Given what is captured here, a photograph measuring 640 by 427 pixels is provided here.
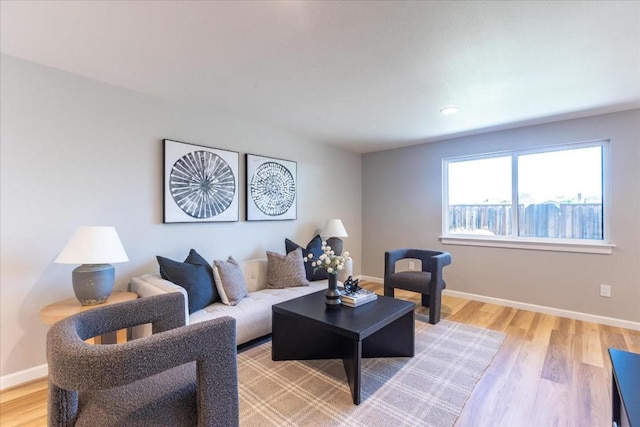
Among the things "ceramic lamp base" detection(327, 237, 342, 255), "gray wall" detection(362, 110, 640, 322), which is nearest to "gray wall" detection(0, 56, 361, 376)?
"ceramic lamp base" detection(327, 237, 342, 255)

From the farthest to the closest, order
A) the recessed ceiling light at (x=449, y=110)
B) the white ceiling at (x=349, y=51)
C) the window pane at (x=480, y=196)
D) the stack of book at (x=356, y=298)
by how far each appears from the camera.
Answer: the window pane at (x=480, y=196) < the recessed ceiling light at (x=449, y=110) < the stack of book at (x=356, y=298) < the white ceiling at (x=349, y=51)

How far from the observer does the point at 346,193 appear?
4.93 metres

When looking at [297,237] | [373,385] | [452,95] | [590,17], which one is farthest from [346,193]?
[590,17]

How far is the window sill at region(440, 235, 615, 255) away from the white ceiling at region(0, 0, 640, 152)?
1.42 meters

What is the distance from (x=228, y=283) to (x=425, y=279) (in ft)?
6.80

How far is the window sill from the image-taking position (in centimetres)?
323

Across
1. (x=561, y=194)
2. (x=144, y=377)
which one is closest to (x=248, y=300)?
(x=144, y=377)

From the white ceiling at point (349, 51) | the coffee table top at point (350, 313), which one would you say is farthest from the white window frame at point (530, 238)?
the coffee table top at point (350, 313)

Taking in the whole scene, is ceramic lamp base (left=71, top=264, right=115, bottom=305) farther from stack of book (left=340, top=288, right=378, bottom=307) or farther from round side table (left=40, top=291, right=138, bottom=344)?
stack of book (left=340, top=288, right=378, bottom=307)

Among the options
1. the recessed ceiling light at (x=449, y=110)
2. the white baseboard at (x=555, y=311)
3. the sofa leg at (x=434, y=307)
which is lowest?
the white baseboard at (x=555, y=311)

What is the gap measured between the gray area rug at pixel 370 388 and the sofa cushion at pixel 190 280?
22.1 inches

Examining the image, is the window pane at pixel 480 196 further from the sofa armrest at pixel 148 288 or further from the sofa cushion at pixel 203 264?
the sofa armrest at pixel 148 288

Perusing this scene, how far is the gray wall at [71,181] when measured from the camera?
6.72 feet

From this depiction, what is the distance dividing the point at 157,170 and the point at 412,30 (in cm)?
236
